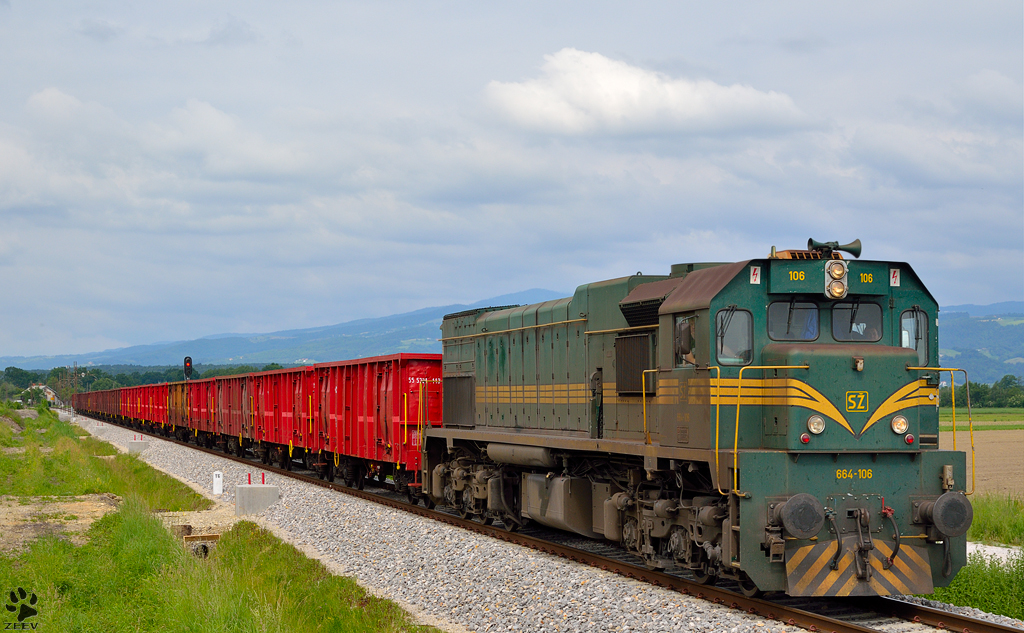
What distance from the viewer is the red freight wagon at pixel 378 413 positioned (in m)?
19.2

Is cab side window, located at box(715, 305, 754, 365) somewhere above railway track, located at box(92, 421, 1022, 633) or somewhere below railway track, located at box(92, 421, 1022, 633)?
above

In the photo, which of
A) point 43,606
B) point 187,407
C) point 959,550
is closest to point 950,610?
point 959,550

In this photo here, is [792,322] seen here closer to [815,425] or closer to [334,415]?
[815,425]

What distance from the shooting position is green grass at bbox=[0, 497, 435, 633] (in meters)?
9.74

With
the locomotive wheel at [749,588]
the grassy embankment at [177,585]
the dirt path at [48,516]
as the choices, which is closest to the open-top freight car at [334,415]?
the grassy embankment at [177,585]

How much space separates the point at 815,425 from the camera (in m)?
9.18

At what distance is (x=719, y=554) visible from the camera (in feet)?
31.2

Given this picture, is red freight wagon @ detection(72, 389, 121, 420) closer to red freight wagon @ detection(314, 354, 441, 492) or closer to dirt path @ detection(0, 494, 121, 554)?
red freight wagon @ detection(314, 354, 441, 492)

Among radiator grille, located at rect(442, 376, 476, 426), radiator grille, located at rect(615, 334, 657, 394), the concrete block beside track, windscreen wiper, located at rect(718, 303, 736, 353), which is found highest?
windscreen wiper, located at rect(718, 303, 736, 353)

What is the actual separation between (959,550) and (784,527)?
79.8 inches

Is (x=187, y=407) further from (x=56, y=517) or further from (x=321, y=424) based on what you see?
(x=56, y=517)

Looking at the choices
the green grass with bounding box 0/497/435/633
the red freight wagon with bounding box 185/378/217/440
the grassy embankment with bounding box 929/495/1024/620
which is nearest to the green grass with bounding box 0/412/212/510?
the green grass with bounding box 0/497/435/633

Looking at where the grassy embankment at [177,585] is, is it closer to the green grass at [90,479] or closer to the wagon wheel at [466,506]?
the wagon wheel at [466,506]

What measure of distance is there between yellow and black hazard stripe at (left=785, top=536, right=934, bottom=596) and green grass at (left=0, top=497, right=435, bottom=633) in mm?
3668
